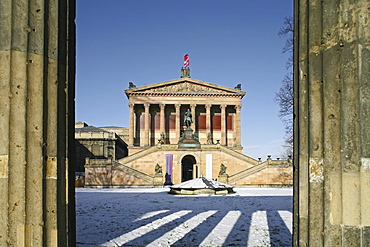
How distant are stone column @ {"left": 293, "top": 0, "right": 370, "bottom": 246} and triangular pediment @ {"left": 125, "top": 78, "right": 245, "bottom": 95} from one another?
52.8m

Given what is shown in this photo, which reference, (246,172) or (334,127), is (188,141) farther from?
(334,127)

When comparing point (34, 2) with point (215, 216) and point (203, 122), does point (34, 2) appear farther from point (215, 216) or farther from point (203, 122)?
point (203, 122)

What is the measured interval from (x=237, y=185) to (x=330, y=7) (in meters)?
32.9

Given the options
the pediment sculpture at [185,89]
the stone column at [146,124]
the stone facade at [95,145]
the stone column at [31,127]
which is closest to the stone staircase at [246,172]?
the stone facade at [95,145]

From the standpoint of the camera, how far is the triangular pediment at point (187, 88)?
56531 millimetres

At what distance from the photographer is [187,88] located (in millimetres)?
56844

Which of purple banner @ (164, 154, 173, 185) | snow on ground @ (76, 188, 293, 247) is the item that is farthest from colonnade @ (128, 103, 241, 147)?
snow on ground @ (76, 188, 293, 247)

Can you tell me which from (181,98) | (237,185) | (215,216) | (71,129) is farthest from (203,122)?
(71,129)

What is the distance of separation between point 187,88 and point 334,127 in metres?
53.4

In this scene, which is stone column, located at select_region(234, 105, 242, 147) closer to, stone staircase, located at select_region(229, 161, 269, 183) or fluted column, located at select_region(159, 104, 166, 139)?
fluted column, located at select_region(159, 104, 166, 139)

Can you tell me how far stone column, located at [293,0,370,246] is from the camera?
3680mm

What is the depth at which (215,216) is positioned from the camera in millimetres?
11570

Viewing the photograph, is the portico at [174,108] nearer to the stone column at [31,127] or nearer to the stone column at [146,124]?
the stone column at [146,124]

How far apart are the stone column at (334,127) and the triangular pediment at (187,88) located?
52770mm
